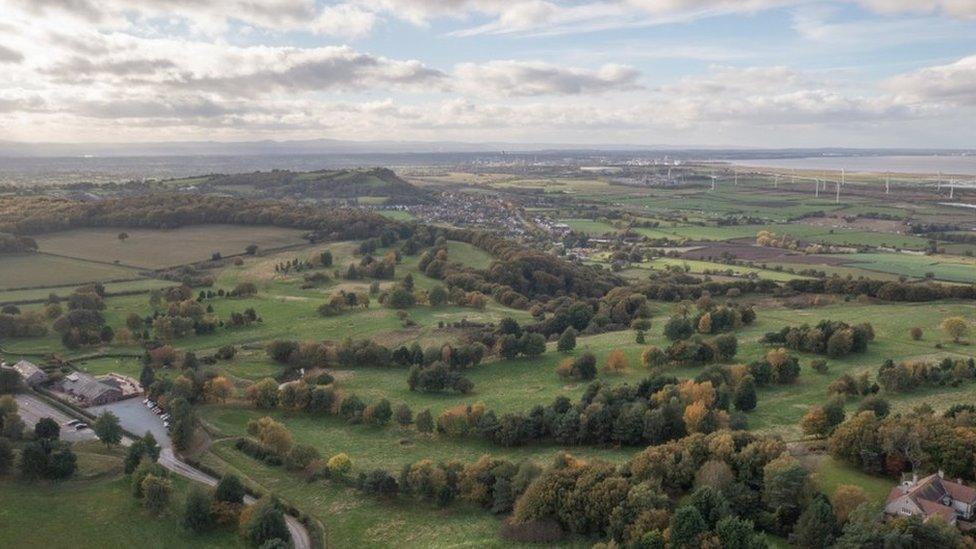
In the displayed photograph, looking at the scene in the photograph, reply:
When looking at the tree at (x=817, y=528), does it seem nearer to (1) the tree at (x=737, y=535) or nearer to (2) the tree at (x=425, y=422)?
(1) the tree at (x=737, y=535)

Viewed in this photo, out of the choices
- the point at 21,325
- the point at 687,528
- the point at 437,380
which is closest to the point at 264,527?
the point at 687,528

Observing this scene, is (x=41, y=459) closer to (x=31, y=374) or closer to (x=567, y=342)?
(x=31, y=374)

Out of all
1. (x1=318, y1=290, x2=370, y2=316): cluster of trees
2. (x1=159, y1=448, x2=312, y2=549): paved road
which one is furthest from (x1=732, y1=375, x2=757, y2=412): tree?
(x1=318, y1=290, x2=370, y2=316): cluster of trees

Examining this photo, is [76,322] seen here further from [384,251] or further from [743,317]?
[743,317]

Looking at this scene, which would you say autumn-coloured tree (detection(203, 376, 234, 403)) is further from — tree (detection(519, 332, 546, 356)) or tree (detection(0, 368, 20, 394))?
tree (detection(519, 332, 546, 356))

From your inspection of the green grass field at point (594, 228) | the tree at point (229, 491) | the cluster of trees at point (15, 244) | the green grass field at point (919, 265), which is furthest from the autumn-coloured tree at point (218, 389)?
the green grass field at point (594, 228)

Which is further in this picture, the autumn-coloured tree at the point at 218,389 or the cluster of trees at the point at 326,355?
the cluster of trees at the point at 326,355

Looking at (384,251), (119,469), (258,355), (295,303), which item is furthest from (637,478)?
(384,251)
